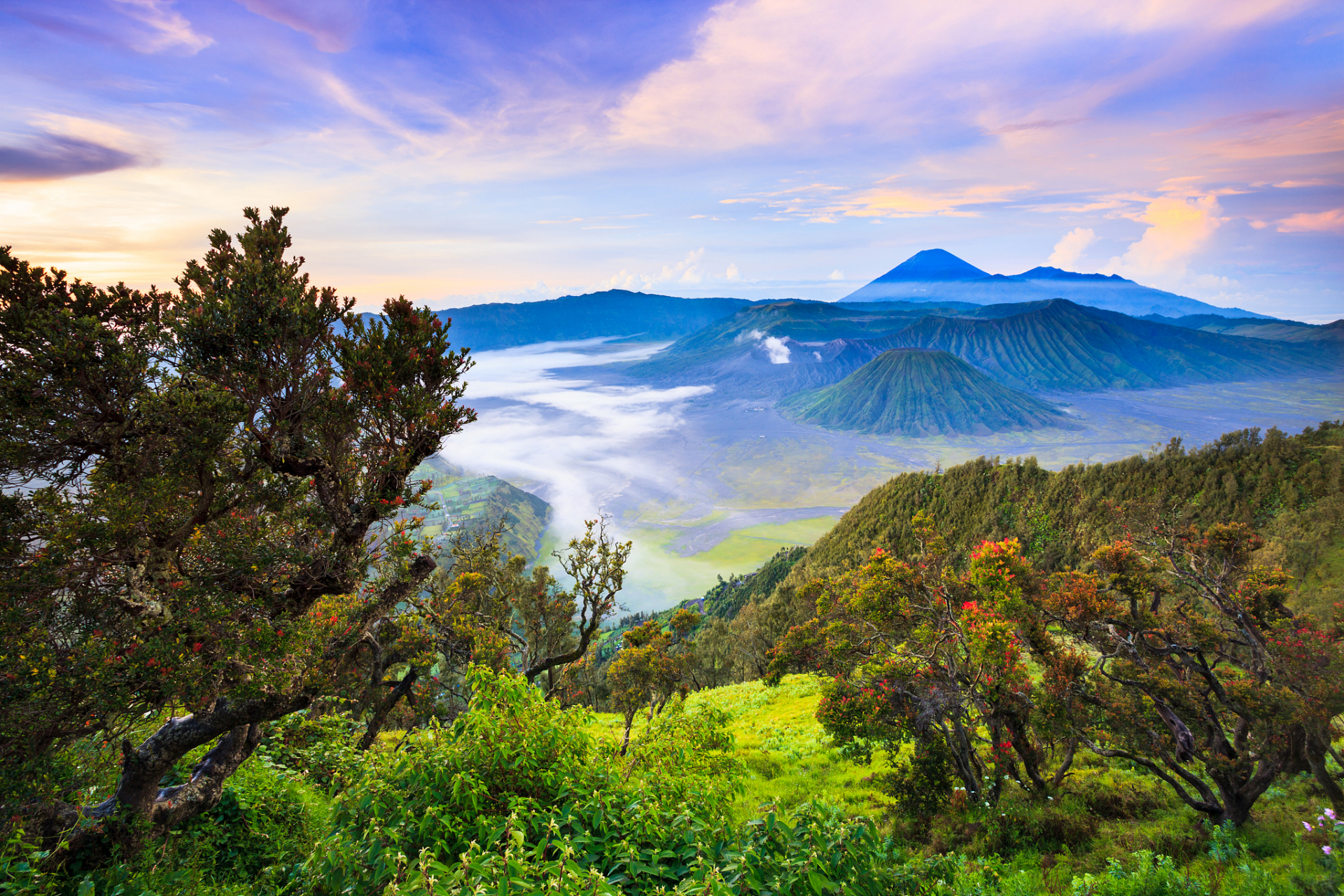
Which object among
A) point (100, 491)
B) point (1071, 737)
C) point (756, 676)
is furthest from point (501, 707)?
point (756, 676)

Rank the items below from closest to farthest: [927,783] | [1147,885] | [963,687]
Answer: [1147,885] → [963,687] → [927,783]

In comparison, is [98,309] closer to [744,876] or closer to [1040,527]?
[744,876]

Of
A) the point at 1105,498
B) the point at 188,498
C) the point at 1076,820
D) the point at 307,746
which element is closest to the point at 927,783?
the point at 1076,820

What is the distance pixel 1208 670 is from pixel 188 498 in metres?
18.2

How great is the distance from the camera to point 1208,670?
34.0 feet

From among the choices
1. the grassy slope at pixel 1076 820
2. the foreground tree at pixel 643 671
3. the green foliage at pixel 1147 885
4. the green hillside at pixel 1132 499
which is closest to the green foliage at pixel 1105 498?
the green hillside at pixel 1132 499

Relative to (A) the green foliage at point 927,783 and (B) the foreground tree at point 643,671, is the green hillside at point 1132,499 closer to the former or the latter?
(A) the green foliage at point 927,783

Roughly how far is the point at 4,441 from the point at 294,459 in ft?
10.2

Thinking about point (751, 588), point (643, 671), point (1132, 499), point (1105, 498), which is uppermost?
point (1132, 499)

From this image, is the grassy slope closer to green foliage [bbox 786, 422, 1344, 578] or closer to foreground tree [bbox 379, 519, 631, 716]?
foreground tree [bbox 379, 519, 631, 716]

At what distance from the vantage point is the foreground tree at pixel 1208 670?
881cm

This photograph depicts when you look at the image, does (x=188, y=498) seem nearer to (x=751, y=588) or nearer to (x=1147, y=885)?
(x=1147, y=885)

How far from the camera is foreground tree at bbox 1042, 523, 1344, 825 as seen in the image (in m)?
8.81

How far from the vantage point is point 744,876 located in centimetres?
359
